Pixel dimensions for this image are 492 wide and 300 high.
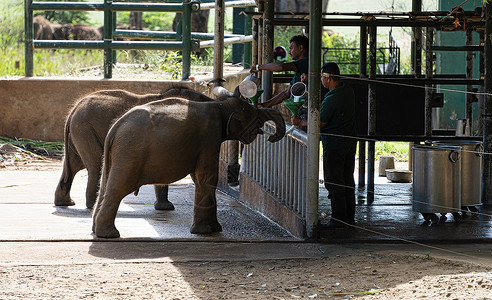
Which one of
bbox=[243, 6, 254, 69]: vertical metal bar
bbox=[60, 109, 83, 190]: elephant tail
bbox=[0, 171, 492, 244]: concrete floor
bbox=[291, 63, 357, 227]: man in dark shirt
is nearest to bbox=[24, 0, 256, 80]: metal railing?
bbox=[243, 6, 254, 69]: vertical metal bar

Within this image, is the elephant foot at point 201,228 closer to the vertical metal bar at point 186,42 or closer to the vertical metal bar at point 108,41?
the vertical metal bar at point 186,42

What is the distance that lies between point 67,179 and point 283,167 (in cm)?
254

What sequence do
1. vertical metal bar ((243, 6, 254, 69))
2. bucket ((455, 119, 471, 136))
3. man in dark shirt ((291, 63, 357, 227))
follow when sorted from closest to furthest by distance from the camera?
man in dark shirt ((291, 63, 357, 227))
bucket ((455, 119, 471, 136))
vertical metal bar ((243, 6, 254, 69))

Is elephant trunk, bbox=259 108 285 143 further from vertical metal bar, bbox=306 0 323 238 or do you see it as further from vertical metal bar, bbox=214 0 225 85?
vertical metal bar, bbox=214 0 225 85

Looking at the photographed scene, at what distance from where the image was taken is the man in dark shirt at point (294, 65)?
362 inches

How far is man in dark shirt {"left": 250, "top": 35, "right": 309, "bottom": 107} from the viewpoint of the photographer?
9.20 metres

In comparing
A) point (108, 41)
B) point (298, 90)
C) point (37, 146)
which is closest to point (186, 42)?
point (108, 41)

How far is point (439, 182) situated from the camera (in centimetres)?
883

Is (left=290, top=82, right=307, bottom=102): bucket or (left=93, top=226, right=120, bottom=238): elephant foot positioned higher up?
(left=290, top=82, right=307, bottom=102): bucket

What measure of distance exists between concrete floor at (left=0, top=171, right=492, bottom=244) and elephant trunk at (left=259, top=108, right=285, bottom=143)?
928mm

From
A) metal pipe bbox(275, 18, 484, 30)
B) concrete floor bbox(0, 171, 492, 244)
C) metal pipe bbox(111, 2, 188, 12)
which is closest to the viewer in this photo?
concrete floor bbox(0, 171, 492, 244)

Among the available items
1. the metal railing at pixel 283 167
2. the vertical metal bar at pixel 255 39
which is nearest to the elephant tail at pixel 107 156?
the metal railing at pixel 283 167

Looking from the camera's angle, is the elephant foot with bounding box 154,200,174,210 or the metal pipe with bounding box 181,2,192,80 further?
the metal pipe with bounding box 181,2,192,80

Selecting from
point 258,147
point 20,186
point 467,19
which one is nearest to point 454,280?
point 258,147
